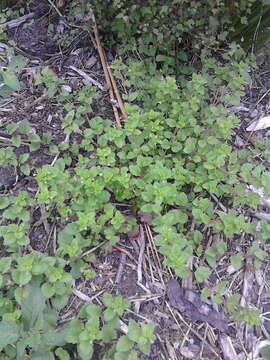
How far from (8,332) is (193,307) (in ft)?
2.55

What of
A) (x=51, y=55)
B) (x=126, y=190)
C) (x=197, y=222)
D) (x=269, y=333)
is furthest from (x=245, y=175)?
(x=51, y=55)

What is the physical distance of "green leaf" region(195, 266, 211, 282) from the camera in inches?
71.5

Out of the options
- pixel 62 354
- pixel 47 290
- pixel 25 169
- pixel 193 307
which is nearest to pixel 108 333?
pixel 62 354

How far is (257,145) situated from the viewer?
2338mm

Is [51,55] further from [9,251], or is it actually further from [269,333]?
[269,333]

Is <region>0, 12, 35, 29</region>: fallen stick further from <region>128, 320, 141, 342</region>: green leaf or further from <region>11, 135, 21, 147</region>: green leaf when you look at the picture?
<region>128, 320, 141, 342</region>: green leaf

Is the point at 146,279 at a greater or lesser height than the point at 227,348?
greater

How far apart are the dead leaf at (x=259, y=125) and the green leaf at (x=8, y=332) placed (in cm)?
169

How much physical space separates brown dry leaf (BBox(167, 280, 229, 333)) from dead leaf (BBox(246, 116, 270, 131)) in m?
1.12

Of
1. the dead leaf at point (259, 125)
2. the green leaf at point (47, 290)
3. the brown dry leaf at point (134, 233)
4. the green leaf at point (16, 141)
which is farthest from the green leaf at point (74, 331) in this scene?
the dead leaf at point (259, 125)

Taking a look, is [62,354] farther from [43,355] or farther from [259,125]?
[259,125]

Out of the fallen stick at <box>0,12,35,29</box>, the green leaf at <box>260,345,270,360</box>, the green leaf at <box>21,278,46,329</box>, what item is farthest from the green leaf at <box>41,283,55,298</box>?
the fallen stick at <box>0,12,35,29</box>

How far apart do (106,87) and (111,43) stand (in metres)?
0.30

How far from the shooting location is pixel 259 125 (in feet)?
8.34
